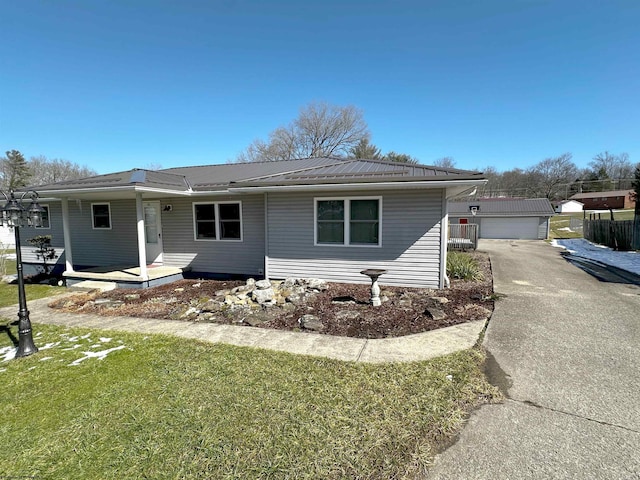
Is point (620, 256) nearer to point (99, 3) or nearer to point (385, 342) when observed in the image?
point (385, 342)

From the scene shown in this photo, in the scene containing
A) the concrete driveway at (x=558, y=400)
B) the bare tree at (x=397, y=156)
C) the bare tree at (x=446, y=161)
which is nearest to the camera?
the concrete driveway at (x=558, y=400)

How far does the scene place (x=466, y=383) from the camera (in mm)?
3338

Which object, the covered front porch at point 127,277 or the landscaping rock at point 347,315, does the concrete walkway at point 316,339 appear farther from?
the covered front porch at point 127,277

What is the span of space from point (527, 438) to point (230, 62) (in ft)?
50.7

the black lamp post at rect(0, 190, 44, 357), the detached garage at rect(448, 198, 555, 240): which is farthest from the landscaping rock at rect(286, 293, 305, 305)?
the detached garage at rect(448, 198, 555, 240)

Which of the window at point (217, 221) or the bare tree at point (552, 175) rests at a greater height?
the bare tree at point (552, 175)

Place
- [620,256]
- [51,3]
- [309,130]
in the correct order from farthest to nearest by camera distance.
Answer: [309,130], [620,256], [51,3]

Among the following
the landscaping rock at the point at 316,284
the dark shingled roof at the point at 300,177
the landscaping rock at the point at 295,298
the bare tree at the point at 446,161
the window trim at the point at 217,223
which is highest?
the bare tree at the point at 446,161

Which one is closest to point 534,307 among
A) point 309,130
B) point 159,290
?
point 159,290

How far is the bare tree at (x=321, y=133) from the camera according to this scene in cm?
3144

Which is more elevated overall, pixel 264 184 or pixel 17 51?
Answer: pixel 17 51

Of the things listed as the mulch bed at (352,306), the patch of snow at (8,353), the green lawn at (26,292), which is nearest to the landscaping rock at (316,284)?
the mulch bed at (352,306)

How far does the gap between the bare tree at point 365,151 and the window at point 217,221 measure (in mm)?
24013

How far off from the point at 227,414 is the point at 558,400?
10.7 feet
